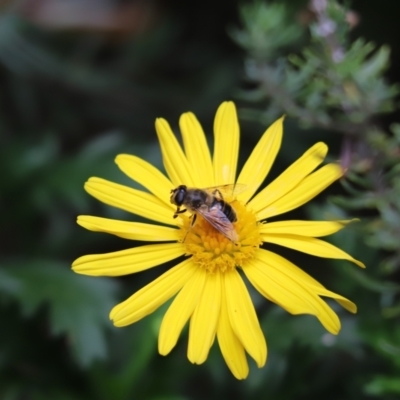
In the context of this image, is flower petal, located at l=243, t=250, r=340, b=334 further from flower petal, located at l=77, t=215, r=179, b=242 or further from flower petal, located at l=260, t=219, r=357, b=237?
flower petal, located at l=77, t=215, r=179, b=242

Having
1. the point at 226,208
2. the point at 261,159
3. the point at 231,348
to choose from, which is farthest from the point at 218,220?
the point at 231,348

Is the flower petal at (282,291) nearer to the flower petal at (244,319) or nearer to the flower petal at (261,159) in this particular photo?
the flower petal at (244,319)

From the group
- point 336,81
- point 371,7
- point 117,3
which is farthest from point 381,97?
point 117,3

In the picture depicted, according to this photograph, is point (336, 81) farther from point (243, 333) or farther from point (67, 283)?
point (67, 283)

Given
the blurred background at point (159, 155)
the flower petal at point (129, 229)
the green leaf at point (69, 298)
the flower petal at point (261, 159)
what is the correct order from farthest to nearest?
the green leaf at point (69, 298), the blurred background at point (159, 155), the flower petal at point (261, 159), the flower petal at point (129, 229)

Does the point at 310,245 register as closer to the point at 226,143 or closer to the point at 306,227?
the point at 306,227

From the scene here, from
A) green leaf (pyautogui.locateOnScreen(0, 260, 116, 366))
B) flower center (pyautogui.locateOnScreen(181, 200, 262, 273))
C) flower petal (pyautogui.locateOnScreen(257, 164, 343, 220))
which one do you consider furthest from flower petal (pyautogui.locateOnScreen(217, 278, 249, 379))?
green leaf (pyautogui.locateOnScreen(0, 260, 116, 366))

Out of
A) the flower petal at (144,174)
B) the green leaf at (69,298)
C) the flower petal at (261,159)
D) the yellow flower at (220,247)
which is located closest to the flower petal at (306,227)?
the yellow flower at (220,247)
